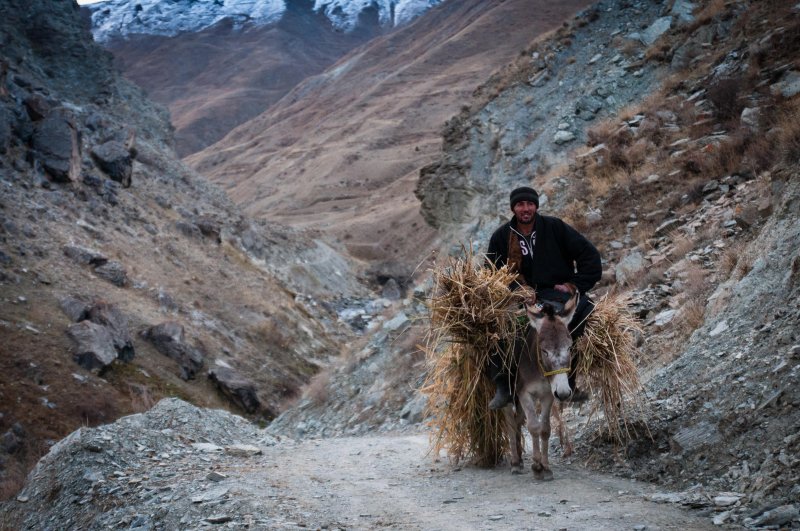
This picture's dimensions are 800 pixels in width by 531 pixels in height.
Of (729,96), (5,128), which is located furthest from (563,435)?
(5,128)

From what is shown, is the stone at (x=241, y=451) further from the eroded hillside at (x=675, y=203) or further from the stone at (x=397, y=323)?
the stone at (x=397, y=323)

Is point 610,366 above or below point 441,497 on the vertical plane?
above

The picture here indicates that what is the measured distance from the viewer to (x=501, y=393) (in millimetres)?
7477

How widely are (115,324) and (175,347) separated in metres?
2.29

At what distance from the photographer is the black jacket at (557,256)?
7398 millimetres

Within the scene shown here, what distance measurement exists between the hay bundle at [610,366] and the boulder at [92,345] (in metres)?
19.3

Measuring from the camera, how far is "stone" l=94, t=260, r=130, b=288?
91.7ft

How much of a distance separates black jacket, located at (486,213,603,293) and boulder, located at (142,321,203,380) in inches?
796

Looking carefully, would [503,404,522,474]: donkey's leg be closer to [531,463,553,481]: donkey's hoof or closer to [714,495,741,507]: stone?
[531,463,553,481]: donkey's hoof

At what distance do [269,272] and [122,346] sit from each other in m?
17.6

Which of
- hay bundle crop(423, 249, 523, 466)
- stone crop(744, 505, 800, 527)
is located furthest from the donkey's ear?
stone crop(744, 505, 800, 527)

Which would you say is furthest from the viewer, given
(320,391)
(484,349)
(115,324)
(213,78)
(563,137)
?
(213,78)

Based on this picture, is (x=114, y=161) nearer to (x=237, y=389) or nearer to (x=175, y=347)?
(x=175, y=347)

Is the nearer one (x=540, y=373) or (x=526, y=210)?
(x=540, y=373)
